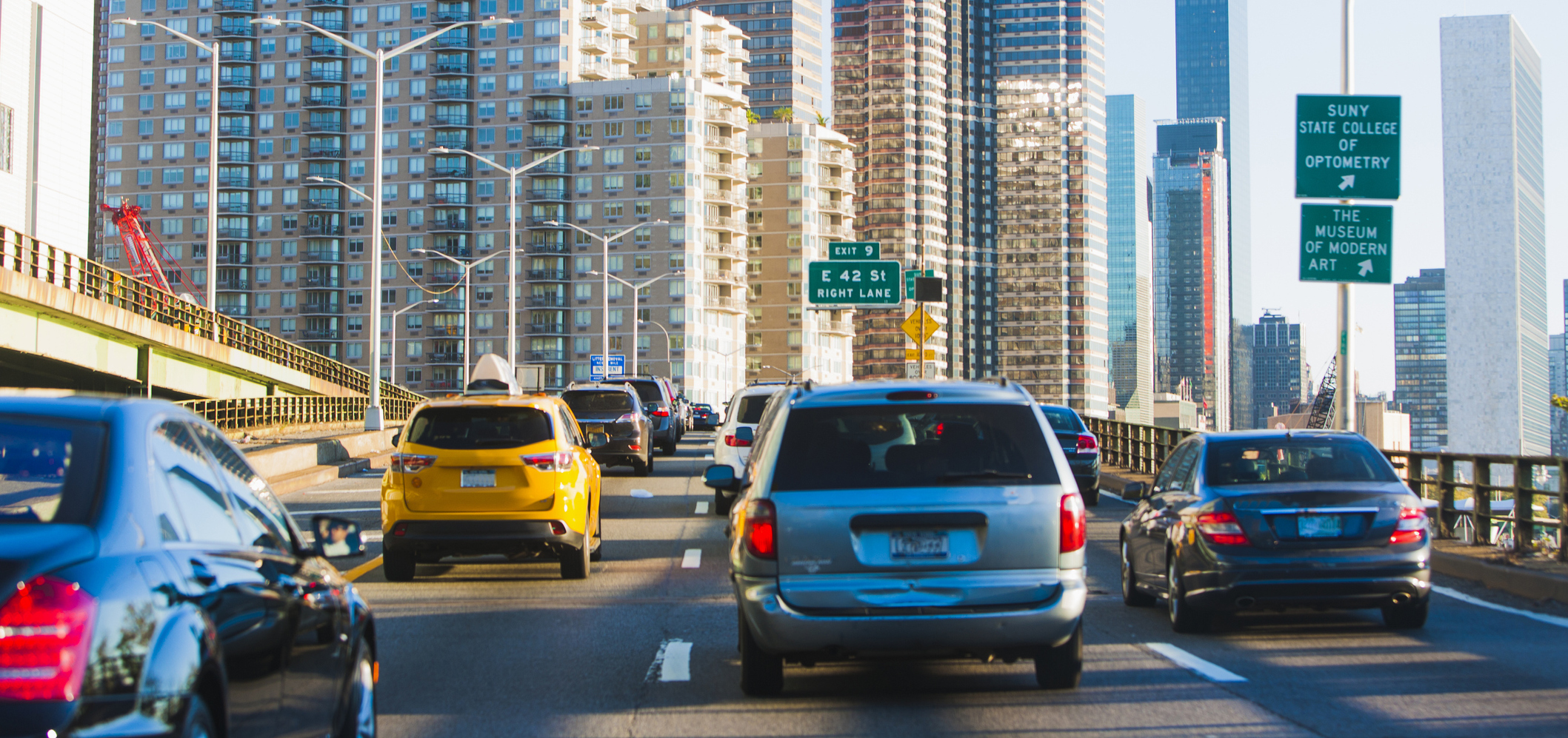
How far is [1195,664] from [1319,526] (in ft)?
5.25

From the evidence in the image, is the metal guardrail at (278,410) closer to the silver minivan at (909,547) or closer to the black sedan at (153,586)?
the silver minivan at (909,547)

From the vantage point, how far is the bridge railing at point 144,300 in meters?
36.5

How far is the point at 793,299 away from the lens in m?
157

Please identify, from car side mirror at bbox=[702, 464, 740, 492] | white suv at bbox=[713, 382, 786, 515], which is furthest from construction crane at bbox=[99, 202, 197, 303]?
car side mirror at bbox=[702, 464, 740, 492]

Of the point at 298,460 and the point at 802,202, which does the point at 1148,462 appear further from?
the point at 802,202

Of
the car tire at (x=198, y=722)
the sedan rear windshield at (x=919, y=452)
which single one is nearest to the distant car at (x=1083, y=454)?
the sedan rear windshield at (x=919, y=452)

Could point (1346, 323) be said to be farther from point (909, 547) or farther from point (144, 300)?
point (144, 300)

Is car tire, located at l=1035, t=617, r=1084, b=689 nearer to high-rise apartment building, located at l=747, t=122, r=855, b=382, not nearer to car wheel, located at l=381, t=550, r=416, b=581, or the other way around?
car wheel, located at l=381, t=550, r=416, b=581

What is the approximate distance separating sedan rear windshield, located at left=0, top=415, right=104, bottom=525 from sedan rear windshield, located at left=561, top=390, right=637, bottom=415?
79.5 feet

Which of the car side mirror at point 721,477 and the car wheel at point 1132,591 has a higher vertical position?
the car side mirror at point 721,477

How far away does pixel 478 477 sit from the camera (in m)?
13.4

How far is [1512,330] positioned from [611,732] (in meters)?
193

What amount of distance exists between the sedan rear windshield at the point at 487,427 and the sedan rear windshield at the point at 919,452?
6123 millimetres

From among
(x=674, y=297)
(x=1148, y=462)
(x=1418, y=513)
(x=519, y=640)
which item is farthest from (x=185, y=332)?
(x=674, y=297)
